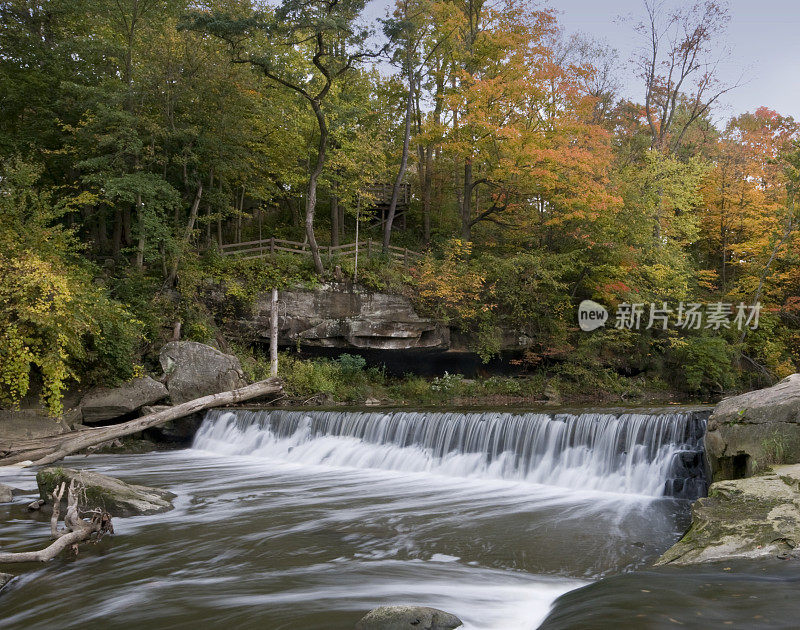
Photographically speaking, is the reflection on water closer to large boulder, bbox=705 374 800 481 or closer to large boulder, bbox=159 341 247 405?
large boulder, bbox=705 374 800 481

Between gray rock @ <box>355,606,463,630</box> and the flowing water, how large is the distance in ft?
1.17

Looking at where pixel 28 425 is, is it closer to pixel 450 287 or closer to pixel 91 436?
pixel 91 436

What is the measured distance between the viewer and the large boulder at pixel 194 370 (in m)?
16.0

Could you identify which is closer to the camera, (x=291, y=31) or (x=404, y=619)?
(x=404, y=619)

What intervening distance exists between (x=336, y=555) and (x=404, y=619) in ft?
8.26

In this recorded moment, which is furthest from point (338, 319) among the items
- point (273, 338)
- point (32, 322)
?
point (32, 322)

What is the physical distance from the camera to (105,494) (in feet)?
25.0

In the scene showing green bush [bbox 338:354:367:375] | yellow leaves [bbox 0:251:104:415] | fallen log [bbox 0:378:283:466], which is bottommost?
fallen log [bbox 0:378:283:466]

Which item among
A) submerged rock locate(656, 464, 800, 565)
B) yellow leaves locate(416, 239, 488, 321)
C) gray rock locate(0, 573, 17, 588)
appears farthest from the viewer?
yellow leaves locate(416, 239, 488, 321)

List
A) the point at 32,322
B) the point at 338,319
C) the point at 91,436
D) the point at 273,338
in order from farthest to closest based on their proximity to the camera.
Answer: the point at 338,319, the point at 273,338, the point at 91,436, the point at 32,322

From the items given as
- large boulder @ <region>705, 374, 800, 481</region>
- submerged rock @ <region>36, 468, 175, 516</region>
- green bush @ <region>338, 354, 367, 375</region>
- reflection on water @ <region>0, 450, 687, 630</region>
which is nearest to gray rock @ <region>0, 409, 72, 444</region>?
reflection on water @ <region>0, 450, 687, 630</region>

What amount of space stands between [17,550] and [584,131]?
21729 mm

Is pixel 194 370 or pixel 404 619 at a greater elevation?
pixel 194 370

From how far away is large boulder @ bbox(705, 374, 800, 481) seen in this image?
6.83m
